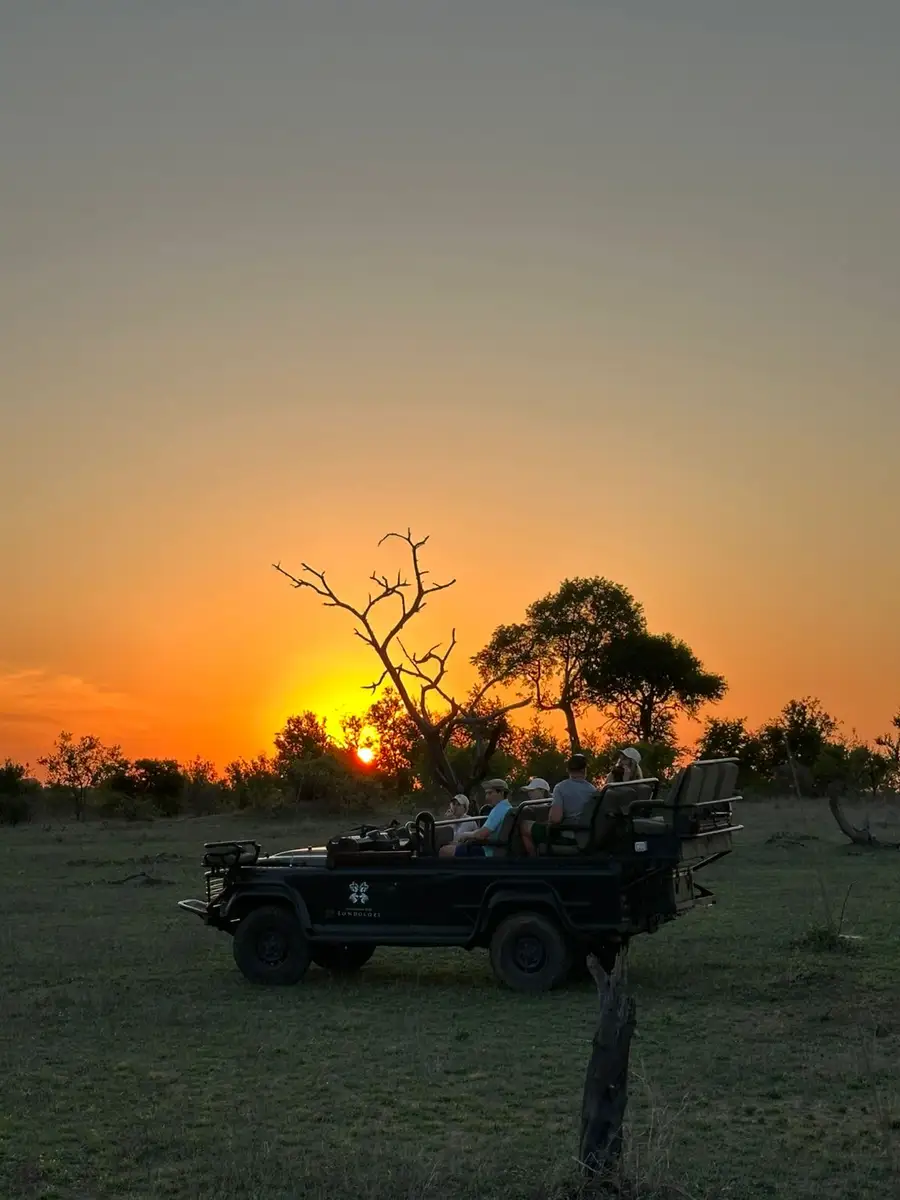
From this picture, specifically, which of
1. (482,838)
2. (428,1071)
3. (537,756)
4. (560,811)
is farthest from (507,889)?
(537,756)

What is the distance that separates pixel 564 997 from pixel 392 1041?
2511 millimetres

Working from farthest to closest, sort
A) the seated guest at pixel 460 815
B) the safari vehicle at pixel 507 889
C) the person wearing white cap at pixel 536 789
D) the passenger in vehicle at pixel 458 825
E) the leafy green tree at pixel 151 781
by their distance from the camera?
the leafy green tree at pixel 151 781, the seated guest at pixel 460 815, the person wearing white cap at pixel 536 789, the passenger in vehicle at pixel 458 825, the safari vehicle at pixel 507 889

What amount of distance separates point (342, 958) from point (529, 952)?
250 centimetres

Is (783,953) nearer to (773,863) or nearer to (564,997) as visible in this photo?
(564,997)

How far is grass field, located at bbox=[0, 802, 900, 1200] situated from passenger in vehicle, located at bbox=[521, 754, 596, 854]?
1.42m

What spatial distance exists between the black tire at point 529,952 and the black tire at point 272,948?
2.02m

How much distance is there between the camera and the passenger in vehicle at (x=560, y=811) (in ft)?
43.9

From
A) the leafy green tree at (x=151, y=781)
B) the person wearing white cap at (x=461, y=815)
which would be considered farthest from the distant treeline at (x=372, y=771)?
the person wearing white cap at (x=461, y=815)

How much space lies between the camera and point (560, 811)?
13.4m

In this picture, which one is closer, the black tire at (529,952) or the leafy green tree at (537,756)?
the black tire at (529,952)

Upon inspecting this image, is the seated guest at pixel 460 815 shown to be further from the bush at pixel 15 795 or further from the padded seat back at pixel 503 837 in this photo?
the bush at pixel 15 795

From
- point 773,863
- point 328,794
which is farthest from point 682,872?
point 328,794

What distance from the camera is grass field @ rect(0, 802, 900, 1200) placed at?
7.34 m

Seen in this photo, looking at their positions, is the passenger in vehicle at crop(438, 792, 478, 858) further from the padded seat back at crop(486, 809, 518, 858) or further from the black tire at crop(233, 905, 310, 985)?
the black tire at crop(233, 905, 310, 985)
